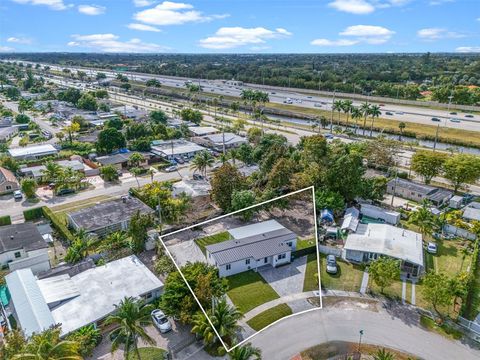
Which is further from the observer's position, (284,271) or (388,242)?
(388,242)

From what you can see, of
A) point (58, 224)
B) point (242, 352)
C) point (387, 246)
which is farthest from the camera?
point (58, 224)

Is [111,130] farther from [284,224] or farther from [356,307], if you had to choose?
[356,307]

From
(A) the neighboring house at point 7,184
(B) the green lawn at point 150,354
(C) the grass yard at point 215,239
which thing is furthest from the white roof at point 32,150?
(B) the green lawn at point 150,354

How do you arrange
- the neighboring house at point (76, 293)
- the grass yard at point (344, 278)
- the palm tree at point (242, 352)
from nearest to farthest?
1. the palm tree at point (242, 352)
2. the neighboring house at point (76, 293)
3. the grass yard at point (344, 278)

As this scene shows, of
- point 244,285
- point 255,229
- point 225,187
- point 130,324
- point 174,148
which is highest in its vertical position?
point 225,187

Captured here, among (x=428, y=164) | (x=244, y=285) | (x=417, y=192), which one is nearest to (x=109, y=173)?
(x=244, y=285)

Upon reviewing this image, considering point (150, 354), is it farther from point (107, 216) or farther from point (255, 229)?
point (107, 216)

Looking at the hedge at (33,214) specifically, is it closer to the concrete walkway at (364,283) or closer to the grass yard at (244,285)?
the grass yard at (244,285)
